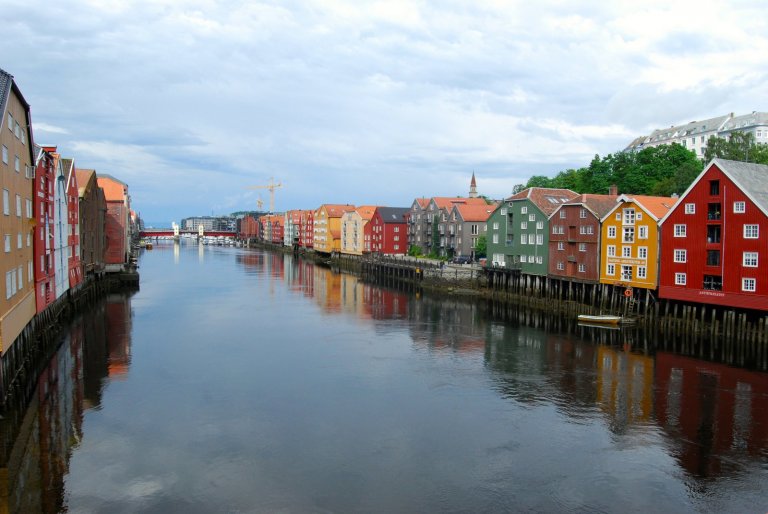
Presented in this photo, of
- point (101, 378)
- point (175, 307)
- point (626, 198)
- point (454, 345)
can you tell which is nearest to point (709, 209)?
point (626, 198)

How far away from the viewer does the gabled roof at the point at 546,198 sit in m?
52.5

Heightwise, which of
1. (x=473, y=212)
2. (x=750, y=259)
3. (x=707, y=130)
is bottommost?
(x=750, y=259)

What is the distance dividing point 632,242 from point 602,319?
20.8 feet

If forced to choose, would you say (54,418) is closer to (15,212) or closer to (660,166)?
(15,212)

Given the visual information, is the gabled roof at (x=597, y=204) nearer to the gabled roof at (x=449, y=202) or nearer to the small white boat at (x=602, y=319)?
the small white boat at (x=602, y=319)

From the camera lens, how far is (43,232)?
1233 inches

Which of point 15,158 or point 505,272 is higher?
point 15,158

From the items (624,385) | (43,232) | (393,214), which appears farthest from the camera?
(393,214)

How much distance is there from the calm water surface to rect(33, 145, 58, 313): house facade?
337 cm

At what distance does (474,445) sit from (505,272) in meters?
38.6

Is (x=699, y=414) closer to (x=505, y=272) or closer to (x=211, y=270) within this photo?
(x=505, y=272)

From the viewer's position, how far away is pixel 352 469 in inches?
648

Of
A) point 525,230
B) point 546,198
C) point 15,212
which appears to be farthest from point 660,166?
point 15,212

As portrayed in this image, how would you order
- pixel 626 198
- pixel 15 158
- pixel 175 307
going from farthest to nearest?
pixel 175 307 → pixel 626 198 → pixel 15 158
